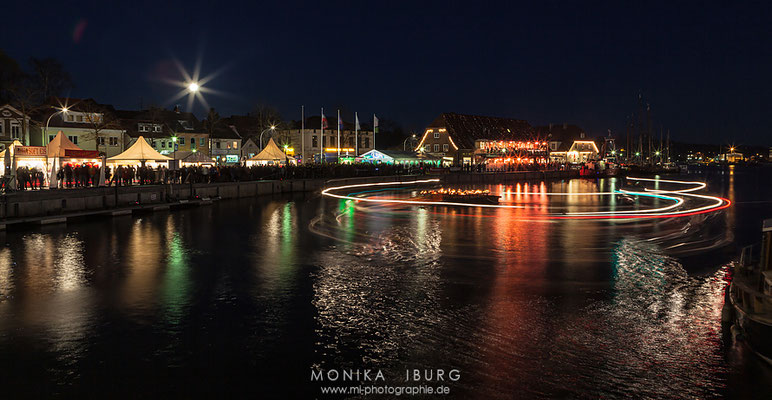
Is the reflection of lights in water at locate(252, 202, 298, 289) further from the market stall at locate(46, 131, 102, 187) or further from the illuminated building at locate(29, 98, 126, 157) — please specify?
the illuminated building at locate(29, 98, 126, 157)

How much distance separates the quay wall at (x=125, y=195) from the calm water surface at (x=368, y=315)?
653 centimetres

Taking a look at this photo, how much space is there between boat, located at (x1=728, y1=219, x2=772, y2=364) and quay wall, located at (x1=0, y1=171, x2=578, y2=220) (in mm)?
26110

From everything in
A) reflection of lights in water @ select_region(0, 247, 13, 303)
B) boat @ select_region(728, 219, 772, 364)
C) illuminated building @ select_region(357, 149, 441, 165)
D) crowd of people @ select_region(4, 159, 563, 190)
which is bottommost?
reflection of lights in water @ select_region(0, 247, 13, 303)

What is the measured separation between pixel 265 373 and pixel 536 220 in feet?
68.5

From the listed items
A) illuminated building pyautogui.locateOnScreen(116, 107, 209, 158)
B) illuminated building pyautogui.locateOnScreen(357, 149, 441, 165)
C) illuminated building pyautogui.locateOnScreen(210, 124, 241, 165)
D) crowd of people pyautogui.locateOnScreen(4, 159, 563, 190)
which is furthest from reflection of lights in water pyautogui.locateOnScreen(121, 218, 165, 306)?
illuminated building pyautogui.locateOnScreen(210, 124, 241, 165)

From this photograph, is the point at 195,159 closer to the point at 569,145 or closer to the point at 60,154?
the point at 60,154

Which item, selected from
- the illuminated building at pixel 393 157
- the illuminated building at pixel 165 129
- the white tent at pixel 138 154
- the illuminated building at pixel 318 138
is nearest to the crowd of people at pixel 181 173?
the white tent at pixel 138 154

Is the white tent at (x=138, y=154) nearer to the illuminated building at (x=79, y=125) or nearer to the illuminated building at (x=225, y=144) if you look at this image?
the illuminated building at (x=79, y=125)

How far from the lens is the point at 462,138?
331 feet

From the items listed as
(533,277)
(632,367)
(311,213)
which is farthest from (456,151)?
(632,367)

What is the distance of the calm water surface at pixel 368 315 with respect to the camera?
7371 millimetres

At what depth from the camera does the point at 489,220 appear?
87.7 feet

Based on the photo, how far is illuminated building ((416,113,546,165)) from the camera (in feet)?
323

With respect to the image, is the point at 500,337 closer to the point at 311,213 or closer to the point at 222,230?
the point at 222,230
